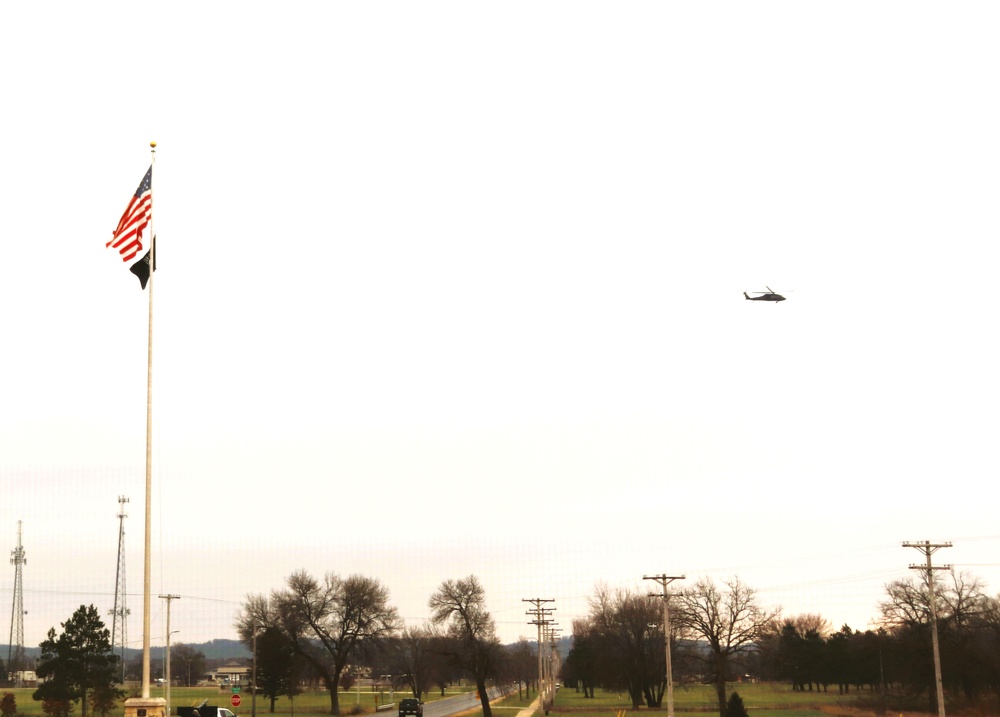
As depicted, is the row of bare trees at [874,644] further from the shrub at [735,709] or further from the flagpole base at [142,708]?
the flagpole base at [142,708]

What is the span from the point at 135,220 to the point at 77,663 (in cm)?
5931

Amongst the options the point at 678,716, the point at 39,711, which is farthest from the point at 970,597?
the point at 39,711

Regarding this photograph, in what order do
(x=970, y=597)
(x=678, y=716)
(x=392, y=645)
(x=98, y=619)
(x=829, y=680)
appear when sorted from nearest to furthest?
(x=98, y=619) → (x=678, y=716) → (x=970, y=597) → (x=392, y=645) → (x=829, y=680)

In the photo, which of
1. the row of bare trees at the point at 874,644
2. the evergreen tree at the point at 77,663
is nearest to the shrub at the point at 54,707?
the evergreen tree at the point at 77,663

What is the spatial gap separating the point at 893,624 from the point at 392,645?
47.5 m

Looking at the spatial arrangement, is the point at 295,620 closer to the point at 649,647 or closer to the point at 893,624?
the point at 649,647

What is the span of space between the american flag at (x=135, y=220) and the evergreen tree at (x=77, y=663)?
5746 cm

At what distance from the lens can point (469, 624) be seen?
8025 centimetres

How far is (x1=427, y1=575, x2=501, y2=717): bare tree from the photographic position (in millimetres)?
79750

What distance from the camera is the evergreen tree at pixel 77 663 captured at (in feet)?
251

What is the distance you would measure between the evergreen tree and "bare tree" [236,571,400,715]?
16121 millimetres

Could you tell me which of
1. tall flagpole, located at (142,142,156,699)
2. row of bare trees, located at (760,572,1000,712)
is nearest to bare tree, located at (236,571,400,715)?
row of bare trees, located at (760,572,1000,712)

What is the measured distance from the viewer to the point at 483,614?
81000 mm

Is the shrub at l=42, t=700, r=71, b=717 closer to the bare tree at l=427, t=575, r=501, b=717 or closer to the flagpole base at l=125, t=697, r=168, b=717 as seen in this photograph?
the bare tree at l=427, t=575, r=501, b=717
